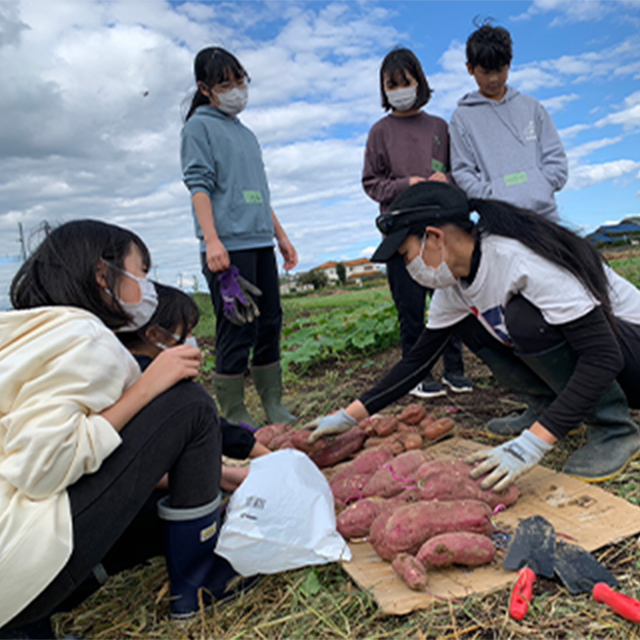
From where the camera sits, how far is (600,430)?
7.29ft

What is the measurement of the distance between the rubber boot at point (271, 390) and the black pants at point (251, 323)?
→ 0.42 ft

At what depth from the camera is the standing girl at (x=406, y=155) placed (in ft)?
11.1

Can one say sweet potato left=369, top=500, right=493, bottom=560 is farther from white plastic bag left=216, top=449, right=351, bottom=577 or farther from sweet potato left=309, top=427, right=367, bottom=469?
sweet potato left=309, top=427, right=367, bottom=469

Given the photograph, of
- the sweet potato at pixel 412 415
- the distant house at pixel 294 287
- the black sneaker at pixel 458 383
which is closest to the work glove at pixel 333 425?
the sweet potato at pixel 412 415

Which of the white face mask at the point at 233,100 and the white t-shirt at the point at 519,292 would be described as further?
the white face mask at the point at 233,100

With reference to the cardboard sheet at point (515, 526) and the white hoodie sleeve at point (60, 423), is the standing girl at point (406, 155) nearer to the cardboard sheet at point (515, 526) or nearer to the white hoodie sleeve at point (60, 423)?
the cardboard sheet at point (515, 526)

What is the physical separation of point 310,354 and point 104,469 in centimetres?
341

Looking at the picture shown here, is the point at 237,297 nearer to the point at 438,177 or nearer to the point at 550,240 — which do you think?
the point at 438,177

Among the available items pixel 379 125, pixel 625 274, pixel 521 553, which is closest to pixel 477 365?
pixel 379 125

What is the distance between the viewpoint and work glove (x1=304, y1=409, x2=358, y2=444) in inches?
96.2

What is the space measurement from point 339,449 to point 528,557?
1096mm

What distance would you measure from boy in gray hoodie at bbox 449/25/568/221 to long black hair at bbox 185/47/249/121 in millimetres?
1270

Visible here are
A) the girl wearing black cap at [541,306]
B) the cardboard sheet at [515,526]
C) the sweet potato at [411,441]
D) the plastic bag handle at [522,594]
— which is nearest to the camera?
the plastic bag handle at [522,594]

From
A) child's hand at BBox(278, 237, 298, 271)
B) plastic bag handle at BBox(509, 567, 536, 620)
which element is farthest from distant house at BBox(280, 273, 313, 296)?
plastic bag handle at BBox(509, 567, 536, 620)
